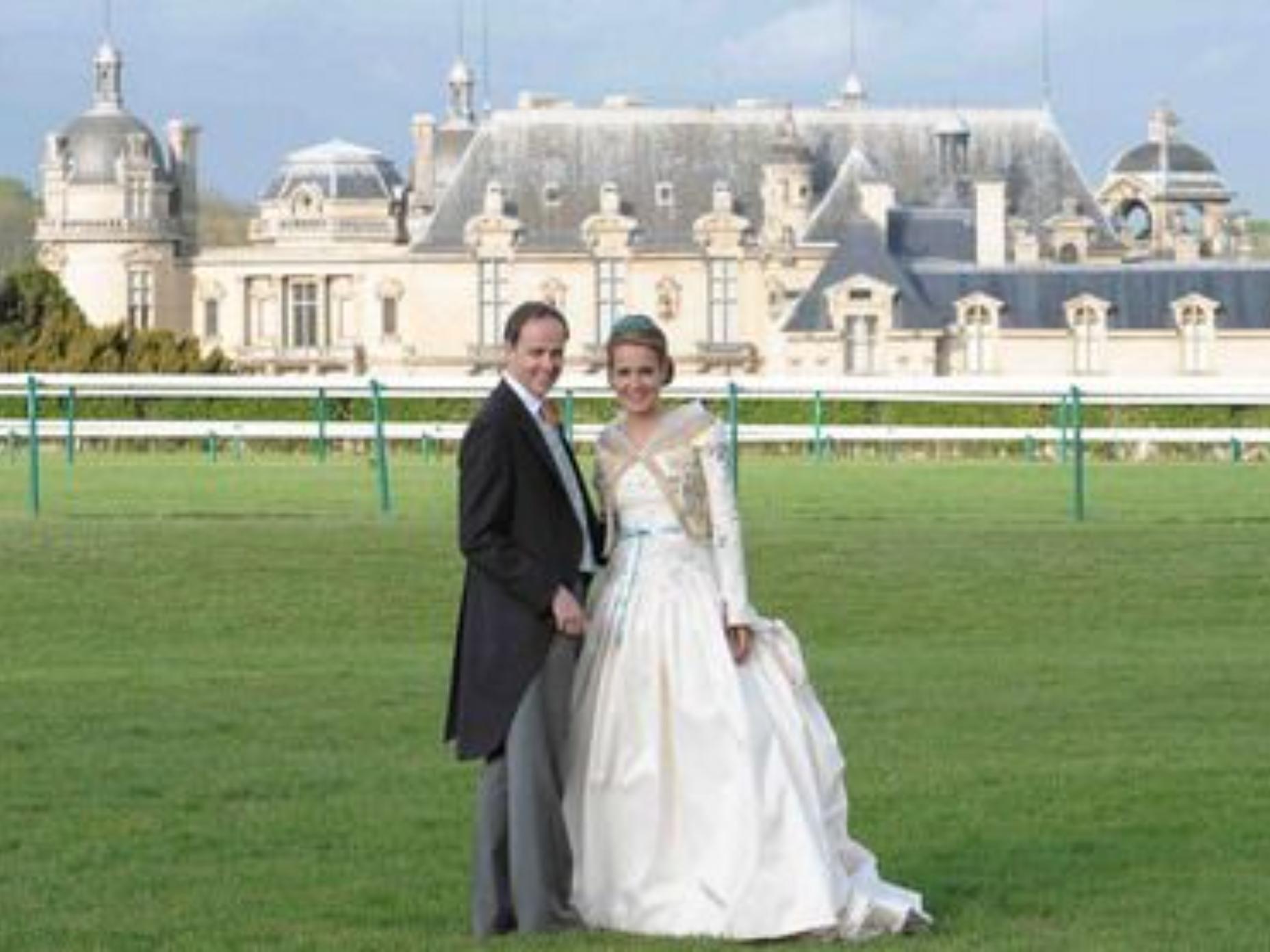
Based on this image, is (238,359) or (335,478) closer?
(335,478)

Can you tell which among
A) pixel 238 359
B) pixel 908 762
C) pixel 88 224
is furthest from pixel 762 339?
pixel 908 762

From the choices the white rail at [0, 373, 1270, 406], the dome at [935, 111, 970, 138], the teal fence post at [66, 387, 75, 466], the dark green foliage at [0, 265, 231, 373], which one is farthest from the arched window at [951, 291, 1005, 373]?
the white rail at [0, 373, 1270, 406]

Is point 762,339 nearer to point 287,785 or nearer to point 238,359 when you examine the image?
→ point 238,359

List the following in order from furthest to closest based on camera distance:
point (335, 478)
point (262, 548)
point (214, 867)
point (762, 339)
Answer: point (762, 339) → point (335, 478) → point (262, 548) → point (214, 867)

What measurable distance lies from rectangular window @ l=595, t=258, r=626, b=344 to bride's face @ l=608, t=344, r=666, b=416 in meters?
105

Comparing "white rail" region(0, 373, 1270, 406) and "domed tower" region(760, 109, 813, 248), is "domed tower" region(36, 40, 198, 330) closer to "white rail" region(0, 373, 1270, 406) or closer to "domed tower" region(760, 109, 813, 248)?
"domed tower" region(760, 109, 813, 248)

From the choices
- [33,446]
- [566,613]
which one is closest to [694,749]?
[566,613]

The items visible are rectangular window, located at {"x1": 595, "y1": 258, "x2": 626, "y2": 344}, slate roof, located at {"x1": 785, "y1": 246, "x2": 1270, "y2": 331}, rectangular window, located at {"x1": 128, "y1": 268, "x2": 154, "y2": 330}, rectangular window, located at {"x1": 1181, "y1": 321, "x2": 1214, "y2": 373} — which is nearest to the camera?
rectangular window, located at {"x1": 1181, "y1": 321, "x2": 1214, "y2": 373}

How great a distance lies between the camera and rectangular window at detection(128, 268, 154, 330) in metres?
124

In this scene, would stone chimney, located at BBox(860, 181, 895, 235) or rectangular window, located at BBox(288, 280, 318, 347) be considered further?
rectangular window, located at BBox(288, 280, 318, 347)

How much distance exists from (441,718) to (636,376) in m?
6.26

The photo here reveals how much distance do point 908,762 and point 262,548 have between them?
38.3ft

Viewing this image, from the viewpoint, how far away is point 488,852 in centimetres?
1265

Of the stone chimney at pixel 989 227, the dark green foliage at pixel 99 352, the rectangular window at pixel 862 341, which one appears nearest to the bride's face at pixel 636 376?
the dark green foliage at pixel 99 352
